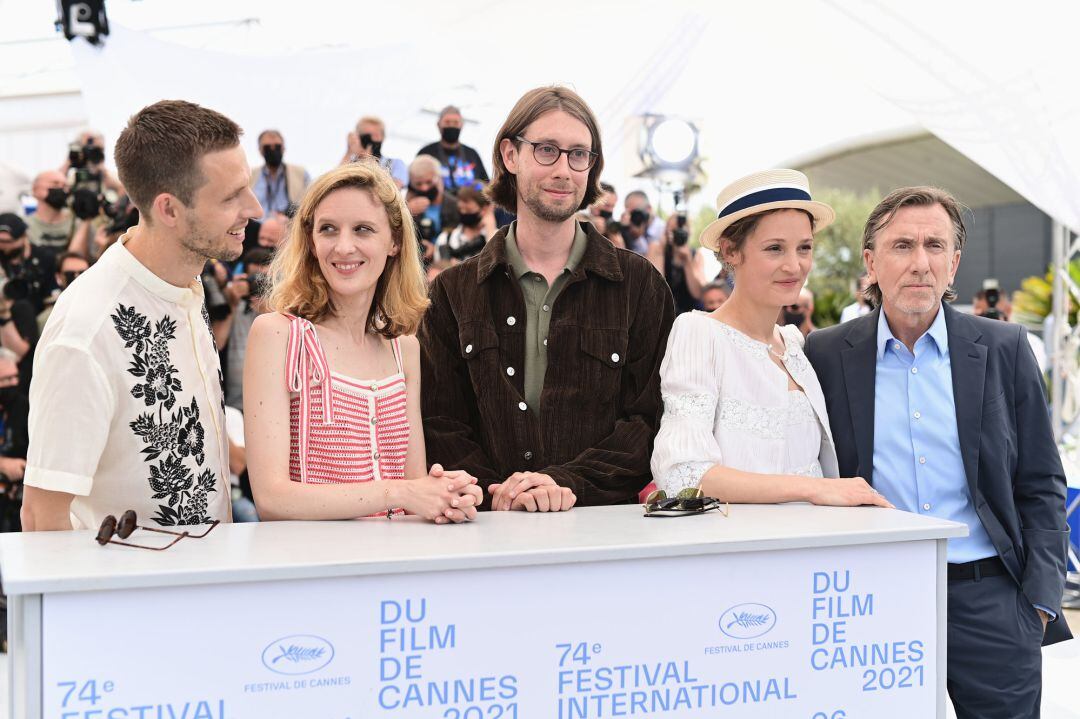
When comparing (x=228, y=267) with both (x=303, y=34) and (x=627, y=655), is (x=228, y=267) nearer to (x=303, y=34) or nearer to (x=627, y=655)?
(x=303, y=34)

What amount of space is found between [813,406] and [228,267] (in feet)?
13.4

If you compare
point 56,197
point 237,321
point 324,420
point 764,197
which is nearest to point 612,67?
point 237,321

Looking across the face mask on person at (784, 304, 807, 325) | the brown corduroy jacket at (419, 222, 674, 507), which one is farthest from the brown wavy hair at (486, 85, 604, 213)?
the face mask on person at (784, 304, 807, 325)

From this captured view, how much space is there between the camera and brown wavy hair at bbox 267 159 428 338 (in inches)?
90.0

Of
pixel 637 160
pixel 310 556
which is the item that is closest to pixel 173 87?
pixel 637 160

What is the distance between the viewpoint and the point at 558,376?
2.57 m

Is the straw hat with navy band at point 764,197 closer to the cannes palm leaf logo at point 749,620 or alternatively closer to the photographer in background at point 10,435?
the cannes palm leaf logo at point 749,620

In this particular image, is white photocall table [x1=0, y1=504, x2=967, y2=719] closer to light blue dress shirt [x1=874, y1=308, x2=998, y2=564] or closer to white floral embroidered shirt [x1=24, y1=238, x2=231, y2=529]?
white floral embroidered shirt [x1=24, y1=238, x2=231, y2=529]

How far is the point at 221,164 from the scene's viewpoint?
7.07 ft

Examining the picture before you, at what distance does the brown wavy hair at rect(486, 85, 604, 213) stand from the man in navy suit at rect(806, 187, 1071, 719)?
76cm

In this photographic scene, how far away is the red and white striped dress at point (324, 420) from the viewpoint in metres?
2.17

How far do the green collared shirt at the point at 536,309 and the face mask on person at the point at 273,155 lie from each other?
3.82 m

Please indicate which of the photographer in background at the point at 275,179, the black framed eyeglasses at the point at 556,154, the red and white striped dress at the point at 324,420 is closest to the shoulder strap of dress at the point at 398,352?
the red and white striped dress at the point at 324,420

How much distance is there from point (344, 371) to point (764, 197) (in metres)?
1.06
